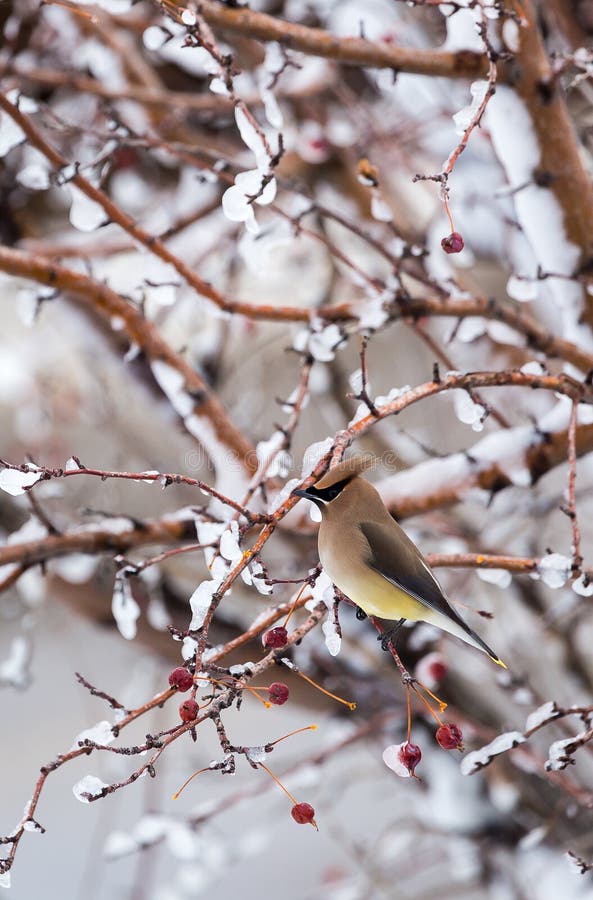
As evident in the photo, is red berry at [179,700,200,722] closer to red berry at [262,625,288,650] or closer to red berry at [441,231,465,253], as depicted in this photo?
red berry at [262,625,288,650]

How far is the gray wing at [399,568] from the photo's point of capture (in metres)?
0.36

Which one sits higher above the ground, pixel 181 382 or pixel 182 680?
pixel 181 382

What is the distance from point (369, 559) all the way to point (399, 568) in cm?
1

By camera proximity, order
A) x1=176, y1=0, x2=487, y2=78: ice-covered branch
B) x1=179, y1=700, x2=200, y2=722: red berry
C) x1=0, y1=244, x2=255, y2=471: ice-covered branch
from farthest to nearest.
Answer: x1=0, y1=244, x2=255, y2=471: ice-covered branch, x1=176, y1=0, x2=487, y2=78: ice-covered branch, x1=179, y1=700, x2=200, y2=722: red berry

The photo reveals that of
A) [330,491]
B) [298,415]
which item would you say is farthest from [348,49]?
[330,491]

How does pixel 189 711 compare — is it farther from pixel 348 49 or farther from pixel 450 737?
pixel 348 49

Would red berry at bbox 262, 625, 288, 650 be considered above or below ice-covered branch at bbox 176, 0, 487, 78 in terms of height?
below

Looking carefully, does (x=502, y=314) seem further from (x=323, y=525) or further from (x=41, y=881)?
(x=41, y=881)

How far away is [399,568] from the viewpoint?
0.36 metres

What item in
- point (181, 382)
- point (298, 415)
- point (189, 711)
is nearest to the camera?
point (189, 711)

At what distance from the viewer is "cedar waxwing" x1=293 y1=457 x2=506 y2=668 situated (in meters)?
0.35

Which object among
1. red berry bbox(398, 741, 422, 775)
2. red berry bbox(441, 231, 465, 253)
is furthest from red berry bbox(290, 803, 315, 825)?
red berry bbox(441, 231, 465, 253)

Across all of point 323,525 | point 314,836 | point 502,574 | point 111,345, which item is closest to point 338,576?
point 323,525

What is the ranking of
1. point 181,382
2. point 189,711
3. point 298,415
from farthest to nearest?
point 181,382
point 298,415
point 189,711
